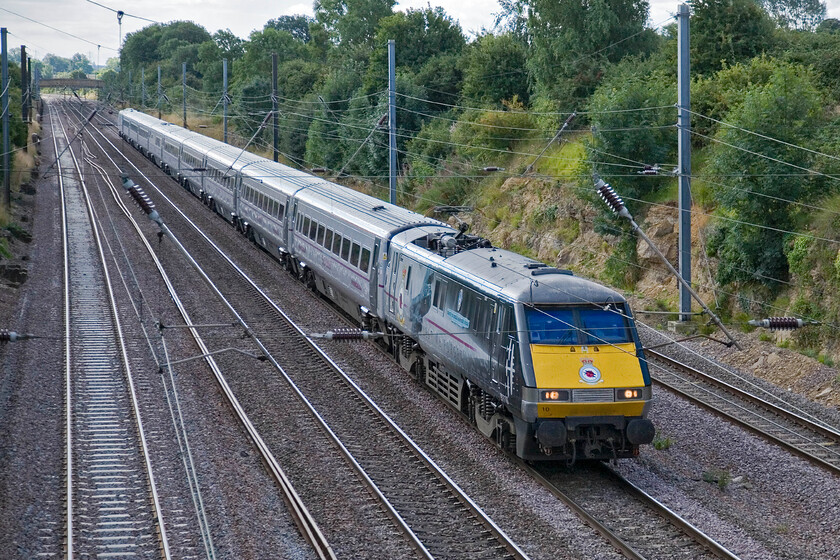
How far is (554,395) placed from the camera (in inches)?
532

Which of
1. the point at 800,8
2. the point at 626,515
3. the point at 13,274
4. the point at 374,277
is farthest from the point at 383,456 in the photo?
the point at 800,8

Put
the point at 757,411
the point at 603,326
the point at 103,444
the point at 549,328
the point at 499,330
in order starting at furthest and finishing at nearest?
the point at 757,411, the point at 103,444, the point at 499,330, the point at 603,326, the point at 549,328

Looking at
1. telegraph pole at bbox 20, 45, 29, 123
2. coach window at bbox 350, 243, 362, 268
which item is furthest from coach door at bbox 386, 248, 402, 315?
telegraph pole at bbox 20, 45, 29, 123

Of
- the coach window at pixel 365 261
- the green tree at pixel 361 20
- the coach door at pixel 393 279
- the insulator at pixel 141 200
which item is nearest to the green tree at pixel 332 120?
the green tree at pixel 361 20

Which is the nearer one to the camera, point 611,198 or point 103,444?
point 611,198

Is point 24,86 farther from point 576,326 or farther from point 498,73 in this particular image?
point 576,326

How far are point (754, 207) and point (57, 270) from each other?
70.5ft

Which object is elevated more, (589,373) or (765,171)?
(765,171)

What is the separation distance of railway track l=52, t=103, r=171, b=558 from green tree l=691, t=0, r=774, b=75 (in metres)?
21.9

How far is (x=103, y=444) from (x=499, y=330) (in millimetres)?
6938

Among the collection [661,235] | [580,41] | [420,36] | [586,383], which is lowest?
[586,383]

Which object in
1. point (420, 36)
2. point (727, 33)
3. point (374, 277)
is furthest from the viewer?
point (420, 36)

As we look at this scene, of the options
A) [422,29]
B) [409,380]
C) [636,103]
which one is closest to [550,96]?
[636,103]

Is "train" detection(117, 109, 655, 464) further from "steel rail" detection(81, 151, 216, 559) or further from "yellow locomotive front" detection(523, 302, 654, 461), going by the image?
"steel rail" detection(81, 151, 216, 559)
